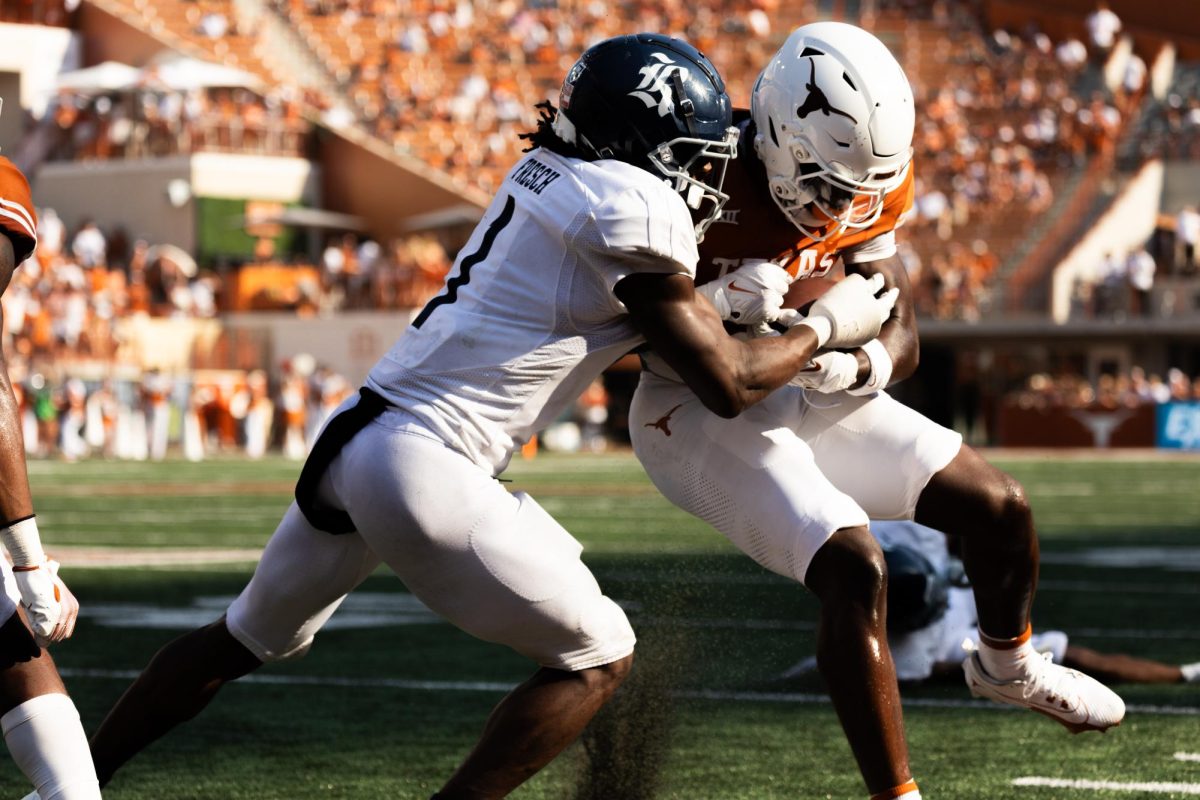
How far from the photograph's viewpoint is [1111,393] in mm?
25141

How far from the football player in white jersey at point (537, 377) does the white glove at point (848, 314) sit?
0.17 m

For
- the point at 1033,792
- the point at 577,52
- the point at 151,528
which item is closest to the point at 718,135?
the point at 1033,792

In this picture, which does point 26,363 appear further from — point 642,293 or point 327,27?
point 642,293

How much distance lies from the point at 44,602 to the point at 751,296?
1489 millimetres

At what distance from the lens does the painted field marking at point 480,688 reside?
218 inches

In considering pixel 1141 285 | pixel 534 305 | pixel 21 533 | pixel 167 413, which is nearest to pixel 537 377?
pixel 534 305

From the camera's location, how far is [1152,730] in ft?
17.0

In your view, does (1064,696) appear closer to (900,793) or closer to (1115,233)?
(900,793)

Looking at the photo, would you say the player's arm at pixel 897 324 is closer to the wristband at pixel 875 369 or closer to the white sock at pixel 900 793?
the wristband at pixel 875 369

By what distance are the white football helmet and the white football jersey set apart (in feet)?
1.98

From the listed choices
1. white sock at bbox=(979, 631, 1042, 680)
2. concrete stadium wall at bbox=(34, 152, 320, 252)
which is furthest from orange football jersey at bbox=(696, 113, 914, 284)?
concrete stadium wall at bbox=(34, 152, 320, 252)

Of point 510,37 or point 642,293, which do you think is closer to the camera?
point 642,293

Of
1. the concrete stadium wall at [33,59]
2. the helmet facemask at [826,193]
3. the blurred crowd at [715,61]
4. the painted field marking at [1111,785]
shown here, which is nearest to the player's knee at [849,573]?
the helmet facemask at [826,193]

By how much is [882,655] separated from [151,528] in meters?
9.38
